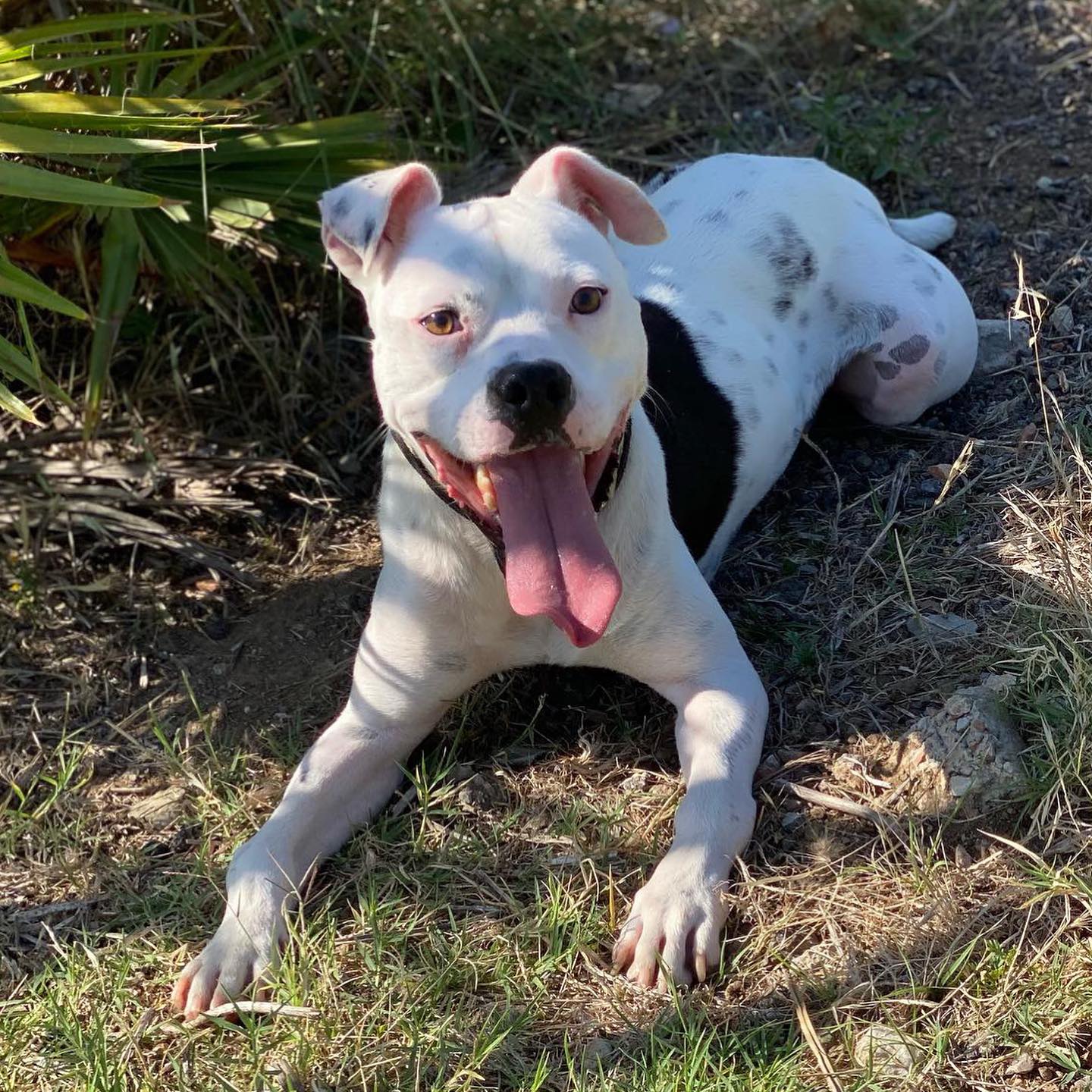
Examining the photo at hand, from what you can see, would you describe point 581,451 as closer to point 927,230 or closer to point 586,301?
point 586,301

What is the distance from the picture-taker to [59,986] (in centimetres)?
331

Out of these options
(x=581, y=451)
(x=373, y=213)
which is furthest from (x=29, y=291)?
(x=581, y=451)

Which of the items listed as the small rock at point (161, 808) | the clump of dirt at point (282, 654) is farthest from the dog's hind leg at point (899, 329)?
the small rock at point (161, 808)

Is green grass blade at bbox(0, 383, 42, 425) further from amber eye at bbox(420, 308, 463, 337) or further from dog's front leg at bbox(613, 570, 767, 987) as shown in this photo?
dog's front leg at bbox(613, 570, 767, 987)

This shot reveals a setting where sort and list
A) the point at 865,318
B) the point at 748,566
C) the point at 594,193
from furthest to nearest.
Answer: the point at 865,318
the point at 748,566
the point at 594,193

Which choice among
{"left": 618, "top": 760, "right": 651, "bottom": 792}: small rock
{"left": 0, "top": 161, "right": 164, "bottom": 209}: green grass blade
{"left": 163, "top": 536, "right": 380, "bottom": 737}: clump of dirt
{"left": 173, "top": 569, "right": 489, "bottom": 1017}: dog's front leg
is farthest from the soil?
{"left": 0, "top": 161, "right": 164, "bottom": 209}: green grass blade

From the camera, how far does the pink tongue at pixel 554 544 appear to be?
3.19 metres

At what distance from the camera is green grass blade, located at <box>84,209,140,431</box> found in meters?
4.47

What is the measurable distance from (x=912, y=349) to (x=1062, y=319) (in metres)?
0.68

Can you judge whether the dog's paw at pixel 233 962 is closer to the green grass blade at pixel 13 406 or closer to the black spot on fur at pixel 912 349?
the green grass blade at pixel 13 406

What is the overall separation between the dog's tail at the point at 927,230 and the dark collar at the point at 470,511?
7.08 feet

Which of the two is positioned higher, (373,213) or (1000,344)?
(373,213)

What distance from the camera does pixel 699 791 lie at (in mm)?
3424

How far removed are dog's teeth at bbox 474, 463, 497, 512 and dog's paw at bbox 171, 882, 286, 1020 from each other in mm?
1052
